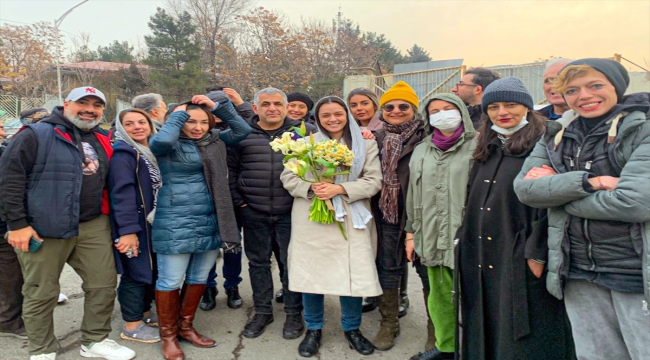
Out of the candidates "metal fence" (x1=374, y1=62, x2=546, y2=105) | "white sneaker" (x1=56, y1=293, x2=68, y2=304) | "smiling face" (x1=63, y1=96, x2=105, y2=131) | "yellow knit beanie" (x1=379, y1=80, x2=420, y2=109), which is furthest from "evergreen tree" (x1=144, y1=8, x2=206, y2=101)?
"yellow knit beanie" (x1=379, y1=80, x2=420, y2=109)

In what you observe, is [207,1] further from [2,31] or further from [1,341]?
[1,341]

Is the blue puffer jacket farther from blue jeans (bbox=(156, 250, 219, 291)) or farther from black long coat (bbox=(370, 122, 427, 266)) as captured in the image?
black long coat (bbox=(370, 122, 427, 266))

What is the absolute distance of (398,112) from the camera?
3.46 meters

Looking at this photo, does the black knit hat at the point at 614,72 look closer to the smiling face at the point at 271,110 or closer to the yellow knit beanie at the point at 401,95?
the yellow knit beanie at the point at 401,95

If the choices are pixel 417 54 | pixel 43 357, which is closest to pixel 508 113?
pixel 43 357

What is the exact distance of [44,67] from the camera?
96.2ft

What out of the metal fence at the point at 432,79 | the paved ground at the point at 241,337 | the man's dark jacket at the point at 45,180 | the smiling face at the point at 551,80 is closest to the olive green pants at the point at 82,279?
the man's dark jacket at the point at 45,180

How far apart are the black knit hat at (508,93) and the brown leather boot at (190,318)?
274cm

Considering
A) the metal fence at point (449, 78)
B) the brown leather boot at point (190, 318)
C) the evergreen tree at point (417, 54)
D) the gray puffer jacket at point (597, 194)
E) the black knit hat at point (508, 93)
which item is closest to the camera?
the gray puffer jacket at point (597, 194)

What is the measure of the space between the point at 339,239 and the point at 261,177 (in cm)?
92

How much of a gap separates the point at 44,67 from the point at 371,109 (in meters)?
33.3

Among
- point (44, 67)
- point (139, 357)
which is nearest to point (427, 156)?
point (139, 357)

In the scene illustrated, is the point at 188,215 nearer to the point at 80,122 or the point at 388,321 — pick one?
the point at 80,122

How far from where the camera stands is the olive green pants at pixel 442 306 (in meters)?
3.02
